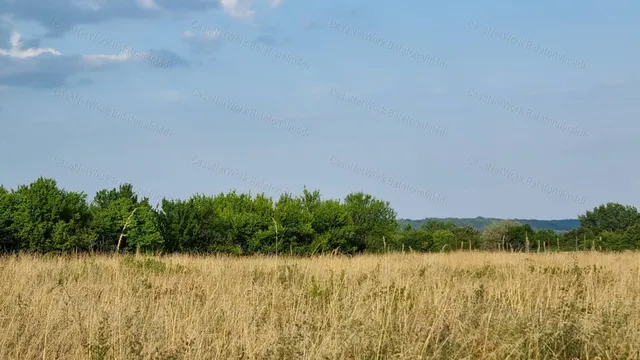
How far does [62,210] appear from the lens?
74.1ft

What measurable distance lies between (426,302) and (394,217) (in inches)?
1617

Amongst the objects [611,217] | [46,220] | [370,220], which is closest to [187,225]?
[46,220]

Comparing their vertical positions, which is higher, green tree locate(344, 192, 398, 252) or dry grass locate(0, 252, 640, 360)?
green tree locate(344, 192, 398, 252)

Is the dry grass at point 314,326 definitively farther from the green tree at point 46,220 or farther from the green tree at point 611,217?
the green tree at point 611,217

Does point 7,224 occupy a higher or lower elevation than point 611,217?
lower

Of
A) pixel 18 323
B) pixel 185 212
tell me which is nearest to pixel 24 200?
pixel 185 212

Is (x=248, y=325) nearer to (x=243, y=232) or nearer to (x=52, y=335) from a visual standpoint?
(x=52, y=335)

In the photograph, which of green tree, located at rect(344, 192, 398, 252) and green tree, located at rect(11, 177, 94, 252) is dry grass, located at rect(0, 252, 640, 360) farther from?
green tree, located at rect(344, 192, 398, 252)

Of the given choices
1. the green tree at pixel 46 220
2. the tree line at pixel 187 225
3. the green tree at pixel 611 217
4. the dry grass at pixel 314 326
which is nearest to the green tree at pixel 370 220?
the tree line at pixel 187 225

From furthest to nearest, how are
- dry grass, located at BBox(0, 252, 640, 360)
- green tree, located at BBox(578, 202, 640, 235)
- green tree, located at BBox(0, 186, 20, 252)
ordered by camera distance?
green tree, located at BBox(578, 202, 640, 235) → green tree, located at BBox(0, 186, 20, 252) → dry grass, located at BBox(0, 252, 640, 360)

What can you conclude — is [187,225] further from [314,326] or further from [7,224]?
[314,326]

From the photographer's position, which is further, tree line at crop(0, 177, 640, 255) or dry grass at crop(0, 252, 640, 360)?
tree line at crop(0, 177, 640, 255)

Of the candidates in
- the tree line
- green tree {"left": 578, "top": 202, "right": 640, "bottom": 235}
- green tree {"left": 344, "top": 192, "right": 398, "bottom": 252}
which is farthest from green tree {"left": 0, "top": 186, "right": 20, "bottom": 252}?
green tree {"left": 578, "top": 202, "right": 640, "bottom": 235}

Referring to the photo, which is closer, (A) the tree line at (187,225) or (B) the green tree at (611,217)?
(A) the tree line at (187,225)
